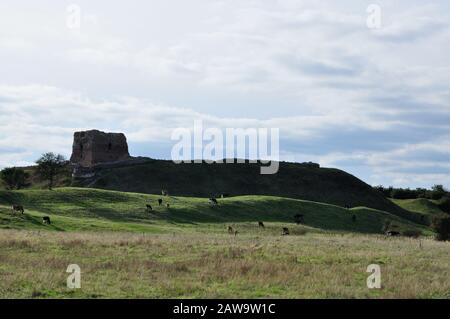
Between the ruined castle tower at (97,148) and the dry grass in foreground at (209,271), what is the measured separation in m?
103

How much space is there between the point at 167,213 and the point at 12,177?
2175 inches

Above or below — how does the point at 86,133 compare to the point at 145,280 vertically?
above

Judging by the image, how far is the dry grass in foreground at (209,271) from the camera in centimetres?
1695

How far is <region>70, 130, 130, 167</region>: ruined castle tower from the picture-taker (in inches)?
5212

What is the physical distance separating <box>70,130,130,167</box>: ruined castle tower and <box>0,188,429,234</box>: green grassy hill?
4916 centimetres

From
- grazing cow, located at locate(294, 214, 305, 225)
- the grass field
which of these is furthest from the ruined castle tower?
the grass field

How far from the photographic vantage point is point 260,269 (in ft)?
69.2

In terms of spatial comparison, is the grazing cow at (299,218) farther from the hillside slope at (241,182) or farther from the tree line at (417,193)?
the tree line at (417,193)

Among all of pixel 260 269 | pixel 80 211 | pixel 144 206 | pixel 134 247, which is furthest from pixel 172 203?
pixel 260 269

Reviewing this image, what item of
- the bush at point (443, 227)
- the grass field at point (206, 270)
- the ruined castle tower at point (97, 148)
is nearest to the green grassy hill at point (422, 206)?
the ruined castle tower at point (97, 148)

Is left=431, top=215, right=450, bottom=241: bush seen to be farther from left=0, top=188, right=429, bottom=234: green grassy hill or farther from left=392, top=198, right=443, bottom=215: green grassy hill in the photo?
left=392, top=198, right=443, bottom=215: green grassy hill

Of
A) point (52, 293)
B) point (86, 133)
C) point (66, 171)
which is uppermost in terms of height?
point (86, 133)
